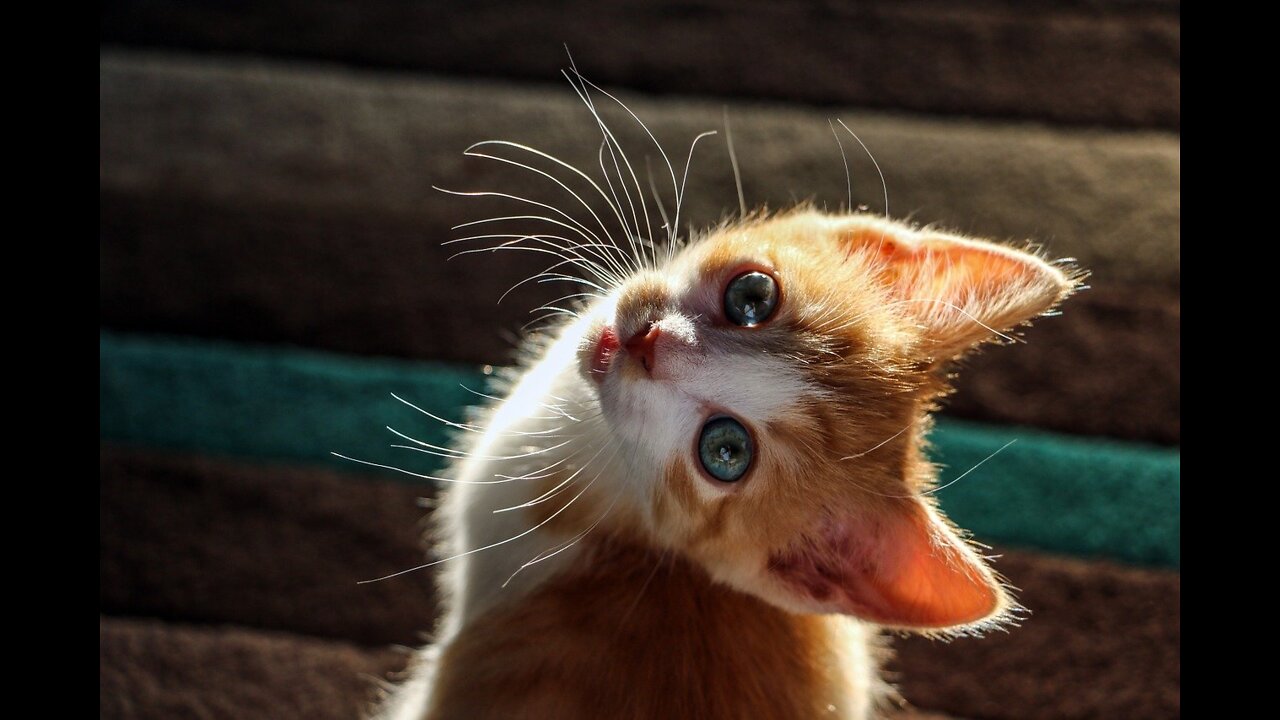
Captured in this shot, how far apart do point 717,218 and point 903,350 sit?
0.79 metres

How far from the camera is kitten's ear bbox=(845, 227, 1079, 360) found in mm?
1029

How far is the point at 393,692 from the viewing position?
4.50 ft

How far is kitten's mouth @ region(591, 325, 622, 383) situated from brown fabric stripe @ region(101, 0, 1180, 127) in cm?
103

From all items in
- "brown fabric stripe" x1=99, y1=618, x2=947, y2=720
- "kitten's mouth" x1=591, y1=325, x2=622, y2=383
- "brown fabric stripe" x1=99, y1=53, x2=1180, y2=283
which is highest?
"brown fabric stripe" x1=99, y1=53, x2=1180, y2=283

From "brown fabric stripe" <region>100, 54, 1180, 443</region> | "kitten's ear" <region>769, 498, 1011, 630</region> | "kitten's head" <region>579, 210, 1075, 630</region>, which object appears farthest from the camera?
"brown fabric stripe" <region>100, 54, 1180, 443</region>

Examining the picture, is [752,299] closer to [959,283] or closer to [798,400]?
[798,400]

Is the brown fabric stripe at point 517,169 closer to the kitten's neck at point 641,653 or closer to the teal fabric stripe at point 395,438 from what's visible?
the teal fabric stripe at point 395,438

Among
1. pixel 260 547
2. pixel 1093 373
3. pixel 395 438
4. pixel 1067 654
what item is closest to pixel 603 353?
pixel 395 438

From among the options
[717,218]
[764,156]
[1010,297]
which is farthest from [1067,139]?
[1010,297]

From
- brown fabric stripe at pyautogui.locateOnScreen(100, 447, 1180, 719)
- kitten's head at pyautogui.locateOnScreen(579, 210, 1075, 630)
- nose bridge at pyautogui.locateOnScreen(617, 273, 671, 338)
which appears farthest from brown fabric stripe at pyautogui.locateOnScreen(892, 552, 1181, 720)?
nose bridge at pyautogui.locateOnScreen(617, 273, 671, 338)

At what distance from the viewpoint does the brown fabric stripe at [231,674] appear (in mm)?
1404

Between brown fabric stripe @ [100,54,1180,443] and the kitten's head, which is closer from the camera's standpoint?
the kitten's head

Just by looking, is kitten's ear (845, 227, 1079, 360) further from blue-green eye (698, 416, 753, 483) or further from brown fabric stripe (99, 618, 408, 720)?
brown fabric stripe (99, 618, 408, 720)

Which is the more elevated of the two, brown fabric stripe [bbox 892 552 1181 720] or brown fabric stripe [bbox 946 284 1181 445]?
brown fabric stripe [bbox 946 284 1181 445]
